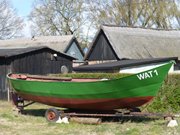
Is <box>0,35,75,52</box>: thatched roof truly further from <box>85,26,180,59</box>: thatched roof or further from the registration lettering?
the registration lettering

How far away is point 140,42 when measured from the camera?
34312mm

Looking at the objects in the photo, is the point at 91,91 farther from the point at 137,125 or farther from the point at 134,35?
the point at 134,35

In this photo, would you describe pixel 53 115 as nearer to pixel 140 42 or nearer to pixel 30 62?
pixel 30 62

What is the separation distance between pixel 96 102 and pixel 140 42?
A: 21.8 meters

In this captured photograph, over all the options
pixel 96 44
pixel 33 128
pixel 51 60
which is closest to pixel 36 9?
pixel 96 44

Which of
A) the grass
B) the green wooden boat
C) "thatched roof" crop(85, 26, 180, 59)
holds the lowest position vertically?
the grass

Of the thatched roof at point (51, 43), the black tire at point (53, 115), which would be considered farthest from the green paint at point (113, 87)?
the thatched roof at point (51, 43)

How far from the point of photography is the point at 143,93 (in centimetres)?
1238

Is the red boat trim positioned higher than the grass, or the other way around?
the red boat trim

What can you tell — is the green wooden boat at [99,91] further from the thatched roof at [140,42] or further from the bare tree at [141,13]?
the bare tree at [141,13]

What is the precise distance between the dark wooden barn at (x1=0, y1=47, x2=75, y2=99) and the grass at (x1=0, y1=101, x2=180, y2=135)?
8621 mm

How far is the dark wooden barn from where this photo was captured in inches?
897

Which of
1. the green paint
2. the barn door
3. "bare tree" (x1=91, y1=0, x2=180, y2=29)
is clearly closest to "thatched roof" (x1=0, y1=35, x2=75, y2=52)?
"bare tree" (x1=91, y1=0, x2=180, y2=29)

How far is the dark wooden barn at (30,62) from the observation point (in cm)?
2278
